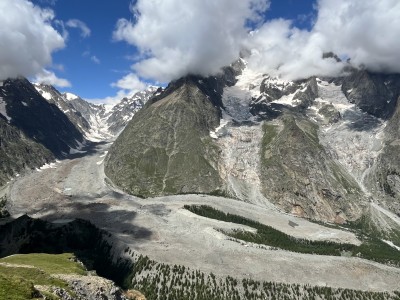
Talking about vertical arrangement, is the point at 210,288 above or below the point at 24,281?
above

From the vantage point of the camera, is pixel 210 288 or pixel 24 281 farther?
pixel 210 288

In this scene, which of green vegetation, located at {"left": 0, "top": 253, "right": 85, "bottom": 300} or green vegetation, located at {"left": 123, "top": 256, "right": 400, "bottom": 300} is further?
green vegetation, located at {"left": 123, "top": 256, "right": 400, "bottom": 300}

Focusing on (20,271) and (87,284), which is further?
(20,271)

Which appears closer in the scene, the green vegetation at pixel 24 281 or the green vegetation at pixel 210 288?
the green vegetation at pixel 24 281

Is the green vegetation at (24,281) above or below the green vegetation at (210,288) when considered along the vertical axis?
below

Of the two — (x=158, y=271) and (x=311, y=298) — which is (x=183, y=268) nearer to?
(x=158, y=271)

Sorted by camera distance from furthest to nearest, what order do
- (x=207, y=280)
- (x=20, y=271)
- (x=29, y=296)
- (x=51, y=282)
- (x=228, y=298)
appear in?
1. (x=207, y=280)
2. (x=228, y=298)
3. (x=20, y=271)
4. (x=51, y=282)
5. (x=29, y=296)

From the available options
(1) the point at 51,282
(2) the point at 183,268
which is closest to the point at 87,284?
(1) the point at 51,282

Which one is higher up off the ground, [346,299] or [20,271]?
[346,299]

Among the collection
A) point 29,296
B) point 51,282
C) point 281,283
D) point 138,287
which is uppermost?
point 281,283

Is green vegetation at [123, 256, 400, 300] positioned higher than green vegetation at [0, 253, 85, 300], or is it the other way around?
green vegetation at [123, 256, 400, 300]

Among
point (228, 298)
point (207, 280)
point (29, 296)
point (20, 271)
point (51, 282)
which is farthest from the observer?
point (207, 280)
